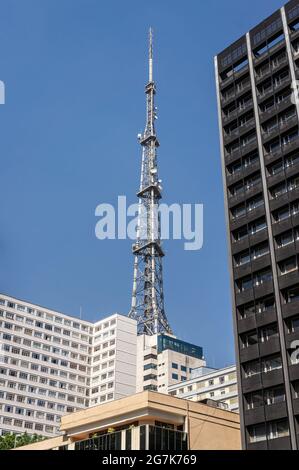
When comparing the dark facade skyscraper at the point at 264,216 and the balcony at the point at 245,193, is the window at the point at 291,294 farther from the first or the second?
the balcony at the point at 245,193

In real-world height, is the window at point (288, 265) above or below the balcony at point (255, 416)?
above

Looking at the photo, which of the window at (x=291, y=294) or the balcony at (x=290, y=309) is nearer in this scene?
the balcony at (x=290, y=309)

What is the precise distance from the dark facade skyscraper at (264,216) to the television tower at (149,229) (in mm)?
97385

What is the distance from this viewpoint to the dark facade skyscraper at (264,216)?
61.7m

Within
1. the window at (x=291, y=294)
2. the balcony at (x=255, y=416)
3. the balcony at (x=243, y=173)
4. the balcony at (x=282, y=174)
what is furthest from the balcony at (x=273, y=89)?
the balcony at (x=255, y=416)

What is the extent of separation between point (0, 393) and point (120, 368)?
29.3 m

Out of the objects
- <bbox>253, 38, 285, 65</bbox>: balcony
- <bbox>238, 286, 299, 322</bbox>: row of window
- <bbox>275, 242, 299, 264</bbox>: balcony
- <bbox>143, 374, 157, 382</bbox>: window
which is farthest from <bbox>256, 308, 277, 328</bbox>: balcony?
<bbox>143, 374, 157, 382</bbox>: window

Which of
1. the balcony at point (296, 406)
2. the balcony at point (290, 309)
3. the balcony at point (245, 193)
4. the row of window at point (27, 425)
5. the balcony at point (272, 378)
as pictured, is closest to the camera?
the balcony at point (296, 406)

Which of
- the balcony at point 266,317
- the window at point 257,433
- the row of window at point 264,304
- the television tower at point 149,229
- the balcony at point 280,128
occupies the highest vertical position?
the television tower at point 149,229

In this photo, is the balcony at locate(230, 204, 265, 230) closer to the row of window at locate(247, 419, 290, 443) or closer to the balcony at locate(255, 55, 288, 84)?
the balcony at locate(255, 55, 288, 84)

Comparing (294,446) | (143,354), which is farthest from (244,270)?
(143,354)

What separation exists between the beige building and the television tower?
114070mm

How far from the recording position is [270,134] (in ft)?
243

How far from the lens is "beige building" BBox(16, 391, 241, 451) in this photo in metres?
55.0
